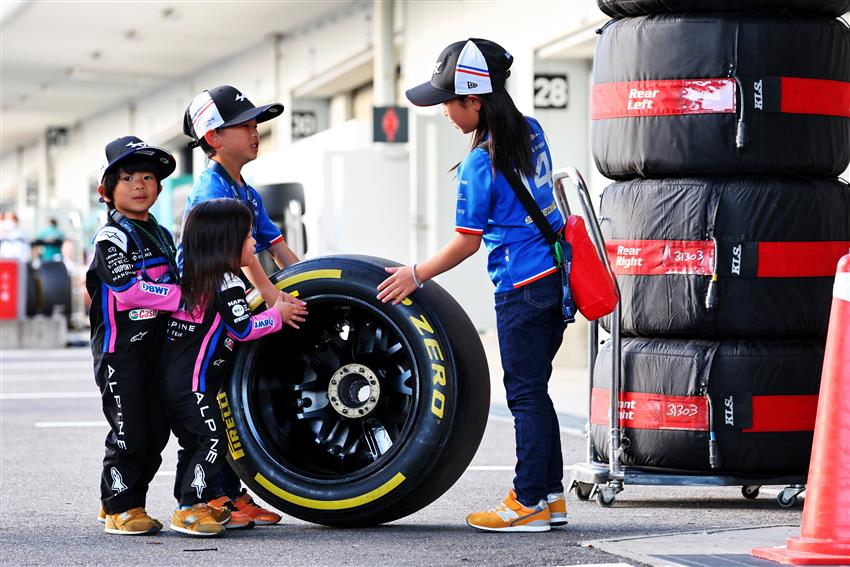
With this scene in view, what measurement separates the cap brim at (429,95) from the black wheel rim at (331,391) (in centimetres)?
75

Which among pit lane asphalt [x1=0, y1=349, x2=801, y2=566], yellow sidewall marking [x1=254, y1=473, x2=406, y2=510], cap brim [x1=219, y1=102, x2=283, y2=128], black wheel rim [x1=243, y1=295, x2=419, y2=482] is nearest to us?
pit lane asphalt [x1=0, y1=349, x2=801, y2=566]

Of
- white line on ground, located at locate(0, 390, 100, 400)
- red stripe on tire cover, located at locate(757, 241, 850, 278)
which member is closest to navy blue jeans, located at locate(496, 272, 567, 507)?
red stripe on tire cover, located at locate(757, 241, 850, 278)

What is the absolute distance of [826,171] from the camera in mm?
5852

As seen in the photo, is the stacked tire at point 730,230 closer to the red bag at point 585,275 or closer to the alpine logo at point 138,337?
the red bag at point 585,275

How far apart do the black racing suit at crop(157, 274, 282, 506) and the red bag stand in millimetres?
1061

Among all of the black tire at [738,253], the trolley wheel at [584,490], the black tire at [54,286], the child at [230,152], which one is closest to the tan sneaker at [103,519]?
the child at [230,152]

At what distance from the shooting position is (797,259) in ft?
18.7

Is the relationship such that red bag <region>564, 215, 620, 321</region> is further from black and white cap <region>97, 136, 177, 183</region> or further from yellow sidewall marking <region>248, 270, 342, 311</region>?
black and white cap <region>97, 136, 177, 183</region>

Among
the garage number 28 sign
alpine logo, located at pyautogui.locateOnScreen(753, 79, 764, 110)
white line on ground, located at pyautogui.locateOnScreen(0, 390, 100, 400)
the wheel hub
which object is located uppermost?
the garage number 28 sign

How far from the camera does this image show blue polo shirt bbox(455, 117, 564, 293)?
5000 millimetres

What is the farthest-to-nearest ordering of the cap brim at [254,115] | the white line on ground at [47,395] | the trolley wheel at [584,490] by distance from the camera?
the white line on ground at [47,395], the trolley wheel at [584,490], the cap brim at [254,115]

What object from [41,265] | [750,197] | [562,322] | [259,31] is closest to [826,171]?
[750,197]

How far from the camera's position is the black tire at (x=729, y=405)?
563 cm

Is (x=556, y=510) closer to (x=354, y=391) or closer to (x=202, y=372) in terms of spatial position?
(x=354, y=391)
